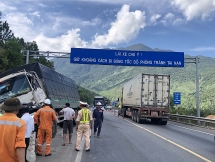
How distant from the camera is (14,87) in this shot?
11148mm

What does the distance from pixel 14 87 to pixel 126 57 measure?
53.3 ft

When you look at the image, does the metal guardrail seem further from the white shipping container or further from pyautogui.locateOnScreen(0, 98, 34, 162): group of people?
pyautogui.locateOnScreen(0, 98, 34, 162): group of people

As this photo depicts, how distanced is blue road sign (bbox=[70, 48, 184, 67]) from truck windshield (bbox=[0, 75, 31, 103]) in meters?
14.5

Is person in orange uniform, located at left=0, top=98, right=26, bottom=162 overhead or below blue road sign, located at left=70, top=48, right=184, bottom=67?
below

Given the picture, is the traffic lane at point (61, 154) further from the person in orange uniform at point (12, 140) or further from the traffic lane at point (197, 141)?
the person in orange uniform at point (12, 140)

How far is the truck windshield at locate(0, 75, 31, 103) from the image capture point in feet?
36.0

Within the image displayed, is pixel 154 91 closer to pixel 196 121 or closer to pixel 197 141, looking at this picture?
pixel 196 121

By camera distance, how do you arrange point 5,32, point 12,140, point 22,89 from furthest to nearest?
point 5,32 → point 22,89 → point 12,140

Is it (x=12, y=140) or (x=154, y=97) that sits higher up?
(x=154, y=97)

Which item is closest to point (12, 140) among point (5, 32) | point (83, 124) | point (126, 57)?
point (83, 124)

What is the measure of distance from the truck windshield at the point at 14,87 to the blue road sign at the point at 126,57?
1451cm

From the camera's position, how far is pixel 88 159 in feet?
25.3

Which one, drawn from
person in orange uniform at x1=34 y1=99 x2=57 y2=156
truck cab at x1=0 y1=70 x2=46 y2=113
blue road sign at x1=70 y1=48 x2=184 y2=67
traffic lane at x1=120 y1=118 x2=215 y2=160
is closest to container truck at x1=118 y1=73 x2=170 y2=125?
blue road sign at x1=70 y1=48 x2=184 y2=67

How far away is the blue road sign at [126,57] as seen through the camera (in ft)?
84.8
